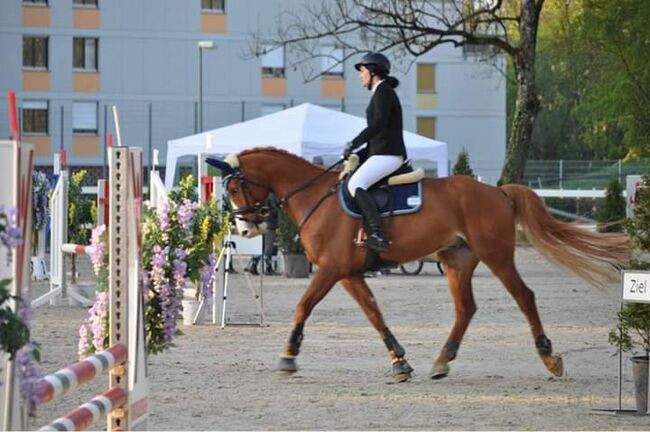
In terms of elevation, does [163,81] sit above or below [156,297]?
above

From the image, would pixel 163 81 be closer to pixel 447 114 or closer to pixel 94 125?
pixel 94 125

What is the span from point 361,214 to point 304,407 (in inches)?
100

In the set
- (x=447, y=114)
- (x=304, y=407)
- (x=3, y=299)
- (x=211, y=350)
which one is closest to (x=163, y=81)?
(x=447, y=114)

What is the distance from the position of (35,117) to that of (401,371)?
156ft

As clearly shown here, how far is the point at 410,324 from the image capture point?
1712 centimetres

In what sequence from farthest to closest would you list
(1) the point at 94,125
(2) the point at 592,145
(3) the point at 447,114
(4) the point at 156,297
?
1. (3) the point at 447,114
2. (1) the point at 94,125
3. (2) the point at 592,145
4. (4) the point at 156,297

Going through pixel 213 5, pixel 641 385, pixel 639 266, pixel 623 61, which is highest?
pixel 213 5

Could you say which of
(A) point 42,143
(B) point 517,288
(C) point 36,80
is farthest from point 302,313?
(C) point 36,80

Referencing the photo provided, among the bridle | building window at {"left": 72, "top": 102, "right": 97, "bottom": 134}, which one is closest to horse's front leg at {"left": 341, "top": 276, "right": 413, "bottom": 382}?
the bridle

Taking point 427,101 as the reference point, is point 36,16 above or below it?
above

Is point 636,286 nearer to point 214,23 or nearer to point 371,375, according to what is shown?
point 371,375

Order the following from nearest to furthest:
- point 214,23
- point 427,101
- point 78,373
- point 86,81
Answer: point 78,373 → point 86,81 → point 214,23 → point 427,101

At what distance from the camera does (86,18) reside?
59250 mm

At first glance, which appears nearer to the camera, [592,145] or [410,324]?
[410,324]
